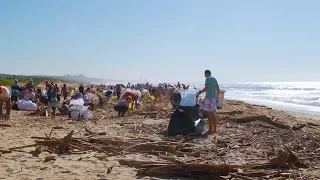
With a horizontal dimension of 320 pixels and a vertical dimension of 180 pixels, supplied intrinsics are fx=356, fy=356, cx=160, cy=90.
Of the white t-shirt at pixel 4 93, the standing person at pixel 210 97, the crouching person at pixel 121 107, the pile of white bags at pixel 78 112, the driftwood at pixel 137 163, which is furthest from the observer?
the crouching person at pixel 121 107

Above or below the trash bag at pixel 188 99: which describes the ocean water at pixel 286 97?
below

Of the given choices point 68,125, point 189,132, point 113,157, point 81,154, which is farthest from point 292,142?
point 68,125

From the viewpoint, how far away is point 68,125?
34.4 feet

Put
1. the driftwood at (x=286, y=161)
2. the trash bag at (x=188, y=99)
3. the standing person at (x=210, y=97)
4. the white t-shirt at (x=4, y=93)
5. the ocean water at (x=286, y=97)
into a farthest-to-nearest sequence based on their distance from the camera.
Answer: the ocean water at (x=286, y=97), the white t-shirt at (x=4, y=93), the trash bag at (x=188, y=99), the standing person at (x=210, y=97), the driftwood at (x=286, y=161)

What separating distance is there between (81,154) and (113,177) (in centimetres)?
152

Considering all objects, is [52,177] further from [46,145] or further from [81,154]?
[46,145]

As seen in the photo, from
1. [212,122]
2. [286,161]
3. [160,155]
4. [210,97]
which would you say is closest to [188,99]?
[210,97]

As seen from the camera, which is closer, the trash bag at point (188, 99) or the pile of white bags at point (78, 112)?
the trash bag at point (188, 99)

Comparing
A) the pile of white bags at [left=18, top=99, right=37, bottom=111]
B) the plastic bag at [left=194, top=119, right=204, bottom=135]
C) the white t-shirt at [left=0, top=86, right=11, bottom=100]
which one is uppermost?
the white t-shirt at [left=0, top=86, right=11, bottom=100]

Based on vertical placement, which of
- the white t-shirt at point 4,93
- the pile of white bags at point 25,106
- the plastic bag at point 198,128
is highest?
the white t-shirt at point 4,93

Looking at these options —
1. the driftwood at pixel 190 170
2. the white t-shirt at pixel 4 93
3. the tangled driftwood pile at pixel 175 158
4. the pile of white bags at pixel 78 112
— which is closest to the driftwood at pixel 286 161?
the tangled driftwood pile at pixel 175 158

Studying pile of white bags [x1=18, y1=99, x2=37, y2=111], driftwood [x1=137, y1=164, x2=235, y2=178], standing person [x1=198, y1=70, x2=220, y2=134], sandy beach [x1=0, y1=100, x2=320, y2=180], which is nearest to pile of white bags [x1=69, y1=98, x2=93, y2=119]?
sandy beach [x1=0, y1=100, x2=320, y2=180]

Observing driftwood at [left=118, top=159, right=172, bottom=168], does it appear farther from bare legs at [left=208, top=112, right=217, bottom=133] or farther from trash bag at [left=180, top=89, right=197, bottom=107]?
bare legs at [left=208, top=112, right=217, bottom=133]

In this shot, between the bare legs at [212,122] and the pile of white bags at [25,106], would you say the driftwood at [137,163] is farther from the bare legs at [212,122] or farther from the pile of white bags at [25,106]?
the pile of white bags at [25,106]
